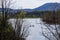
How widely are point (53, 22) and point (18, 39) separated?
3692 millimetres

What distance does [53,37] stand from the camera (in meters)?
6.92

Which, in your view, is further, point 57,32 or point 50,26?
point 50,26

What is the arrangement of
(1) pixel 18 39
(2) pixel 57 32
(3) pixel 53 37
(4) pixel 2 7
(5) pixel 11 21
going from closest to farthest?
(2) pixel 57 32, (3) pixel 53 37, (1) pixel 18 39, (4) pixel 2 7, (5) pixel 11 21

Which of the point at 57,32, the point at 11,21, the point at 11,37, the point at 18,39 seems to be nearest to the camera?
the point at 57,32

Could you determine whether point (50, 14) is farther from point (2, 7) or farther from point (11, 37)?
point (2, 7)

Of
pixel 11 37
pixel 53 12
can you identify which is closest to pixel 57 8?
pixel 53 12

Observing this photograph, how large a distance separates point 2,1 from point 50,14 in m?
4.69

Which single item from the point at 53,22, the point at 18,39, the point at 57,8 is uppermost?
the point at 57,8

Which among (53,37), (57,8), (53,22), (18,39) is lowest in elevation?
(18,39)

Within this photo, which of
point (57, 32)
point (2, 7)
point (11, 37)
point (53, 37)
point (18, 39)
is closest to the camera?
point (57, 32)

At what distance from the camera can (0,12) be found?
1145cm

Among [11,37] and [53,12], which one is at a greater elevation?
[53,12]

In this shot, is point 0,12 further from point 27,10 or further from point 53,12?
point 53,12

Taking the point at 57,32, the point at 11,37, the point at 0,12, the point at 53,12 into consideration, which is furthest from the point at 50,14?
the point at 0,12
